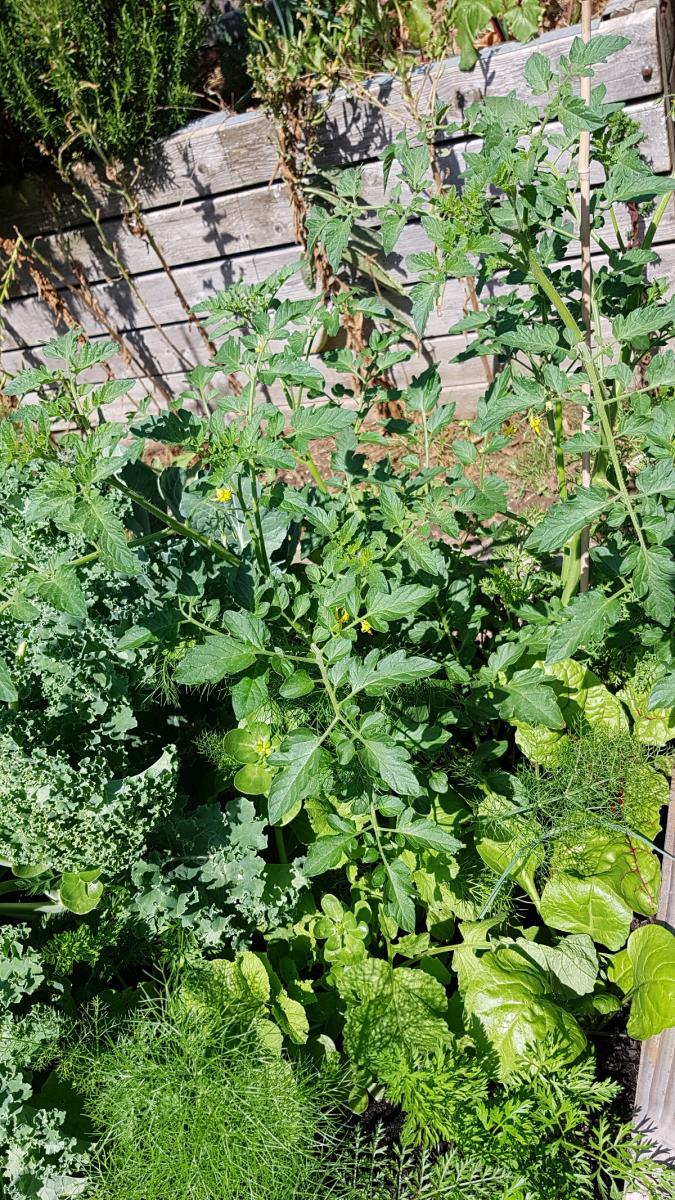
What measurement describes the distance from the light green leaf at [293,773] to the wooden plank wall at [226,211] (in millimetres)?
2116

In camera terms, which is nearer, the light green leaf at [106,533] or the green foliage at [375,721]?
the light green leaf at [106,533]

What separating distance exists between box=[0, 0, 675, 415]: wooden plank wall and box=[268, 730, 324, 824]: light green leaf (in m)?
2.12

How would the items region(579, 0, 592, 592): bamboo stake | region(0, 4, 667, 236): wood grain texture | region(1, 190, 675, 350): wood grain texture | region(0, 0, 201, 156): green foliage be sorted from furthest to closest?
region(1, 190, 675, 350): wood grain texture → region(0, 0, 201, 156): green foliage → region(0, 4, 667, 236): wood grain texture → region(579, 0, 592, 592): bamboo stake

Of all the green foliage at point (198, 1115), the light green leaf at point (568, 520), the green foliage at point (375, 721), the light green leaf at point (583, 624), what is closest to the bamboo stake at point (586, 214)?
the green foliage at point (375, 721)

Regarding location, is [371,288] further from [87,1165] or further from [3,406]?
[87,1165]

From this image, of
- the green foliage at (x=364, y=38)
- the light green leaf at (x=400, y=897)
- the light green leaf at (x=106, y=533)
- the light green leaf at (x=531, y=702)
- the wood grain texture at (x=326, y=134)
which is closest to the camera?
the light green leaf at (x=106, y=533)

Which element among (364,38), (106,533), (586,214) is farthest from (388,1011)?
(364,38)

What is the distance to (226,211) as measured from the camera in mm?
3400

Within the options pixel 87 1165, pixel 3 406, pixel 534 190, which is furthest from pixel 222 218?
pixel 87 1165

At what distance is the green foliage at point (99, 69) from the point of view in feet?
10.5

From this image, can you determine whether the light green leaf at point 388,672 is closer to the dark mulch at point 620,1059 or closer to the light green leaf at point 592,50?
the dark mulch at point 620,1059

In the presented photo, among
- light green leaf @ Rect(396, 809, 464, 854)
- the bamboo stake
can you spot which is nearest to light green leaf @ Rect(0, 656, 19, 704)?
light green leaf @ Rect(396, 809, 464, 854)

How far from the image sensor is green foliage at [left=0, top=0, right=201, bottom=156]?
3201 millimetres

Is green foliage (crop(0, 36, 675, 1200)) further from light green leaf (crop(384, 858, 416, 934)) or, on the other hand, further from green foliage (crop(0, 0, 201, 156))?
green foliage (crop(0, 0, 201, 156))
